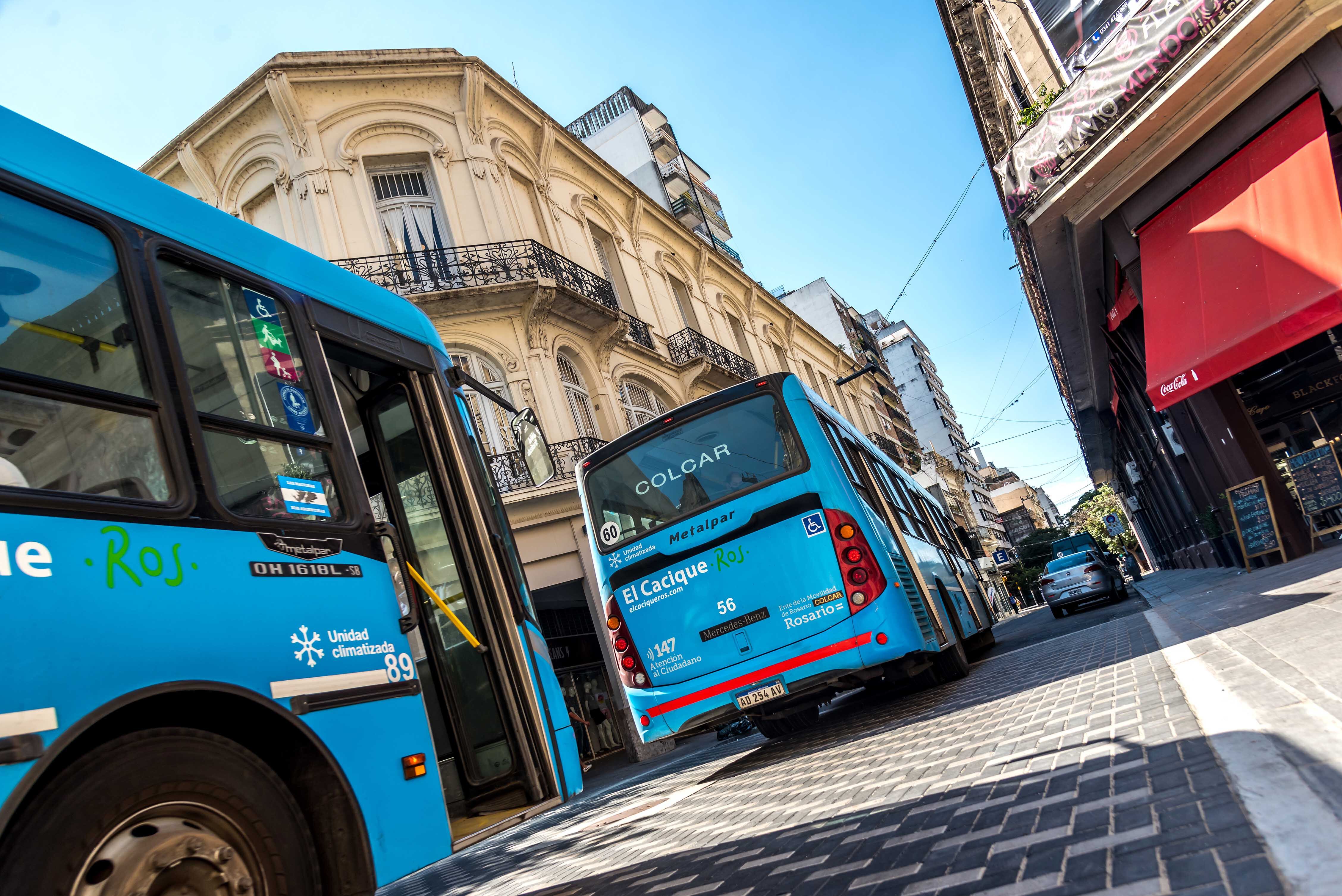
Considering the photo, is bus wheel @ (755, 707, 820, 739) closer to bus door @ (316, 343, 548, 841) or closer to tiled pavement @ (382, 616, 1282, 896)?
tiled pavement @ (382, 616, 1282, 896)

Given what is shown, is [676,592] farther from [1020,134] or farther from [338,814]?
[1020,134]

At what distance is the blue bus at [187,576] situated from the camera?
2418mm

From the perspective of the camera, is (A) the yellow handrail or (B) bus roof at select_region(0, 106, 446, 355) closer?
(B) bus roof at select_region(0, 106, 446, 355)

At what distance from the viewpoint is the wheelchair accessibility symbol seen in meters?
7.25

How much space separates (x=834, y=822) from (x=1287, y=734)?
187 cm

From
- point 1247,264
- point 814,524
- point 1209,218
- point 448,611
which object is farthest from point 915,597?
point 1209,218

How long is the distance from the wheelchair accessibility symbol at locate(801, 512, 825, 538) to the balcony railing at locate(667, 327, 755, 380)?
18007mm

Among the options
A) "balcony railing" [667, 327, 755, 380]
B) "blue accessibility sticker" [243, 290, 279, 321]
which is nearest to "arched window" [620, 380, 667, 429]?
"balcony railing" [667, 327, 755, 380]

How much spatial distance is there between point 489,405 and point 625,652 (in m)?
11.5

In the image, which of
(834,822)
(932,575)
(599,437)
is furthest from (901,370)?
(834,822)

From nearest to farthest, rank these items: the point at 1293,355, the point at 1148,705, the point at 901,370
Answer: the point at 1148,705
the point at 1293,355
the point at 901,370

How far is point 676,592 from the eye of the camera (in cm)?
757

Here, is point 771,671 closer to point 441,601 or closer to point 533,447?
point 533,447

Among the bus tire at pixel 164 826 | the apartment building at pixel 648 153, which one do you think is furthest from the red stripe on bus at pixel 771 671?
the apartment building at pixel 648 153
